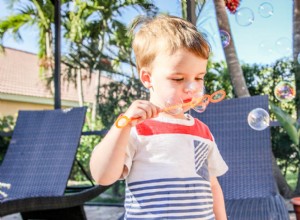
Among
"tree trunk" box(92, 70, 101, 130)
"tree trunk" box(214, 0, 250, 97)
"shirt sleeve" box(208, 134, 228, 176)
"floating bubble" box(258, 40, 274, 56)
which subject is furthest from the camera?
"tree trunk" box(92, 70, 101, 130)

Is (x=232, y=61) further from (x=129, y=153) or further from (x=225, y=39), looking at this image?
(x=129, y=153)

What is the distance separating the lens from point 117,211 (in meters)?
4.33

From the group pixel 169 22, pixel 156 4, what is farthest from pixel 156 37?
pixel 156 4

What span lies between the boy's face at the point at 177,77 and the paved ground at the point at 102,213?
292 centimetres

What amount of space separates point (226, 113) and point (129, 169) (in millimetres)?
1841

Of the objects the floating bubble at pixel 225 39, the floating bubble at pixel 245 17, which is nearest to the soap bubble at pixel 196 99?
the floating bubble at pixel 225 39

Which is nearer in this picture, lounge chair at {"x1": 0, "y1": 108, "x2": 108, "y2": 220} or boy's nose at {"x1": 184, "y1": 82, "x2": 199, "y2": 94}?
boy's nose at {"x1": 184, "y1": 82, "x2": 199, "y2": 94}

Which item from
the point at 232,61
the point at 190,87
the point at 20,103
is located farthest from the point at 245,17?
the point at 20,103

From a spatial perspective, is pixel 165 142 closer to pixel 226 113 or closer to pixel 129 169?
pixel 129 169

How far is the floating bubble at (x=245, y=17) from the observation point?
3708mm

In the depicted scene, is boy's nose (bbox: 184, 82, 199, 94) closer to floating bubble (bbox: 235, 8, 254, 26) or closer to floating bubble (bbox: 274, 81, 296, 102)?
floating bubble (bbox: 274, 81, 296, 102)

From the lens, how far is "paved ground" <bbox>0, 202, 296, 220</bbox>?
403 centimetres

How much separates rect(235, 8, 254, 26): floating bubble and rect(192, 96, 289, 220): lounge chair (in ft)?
3.46

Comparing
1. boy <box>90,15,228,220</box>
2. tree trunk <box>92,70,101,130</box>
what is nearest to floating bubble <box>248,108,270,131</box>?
boy <box>90,15,228,220</box>
